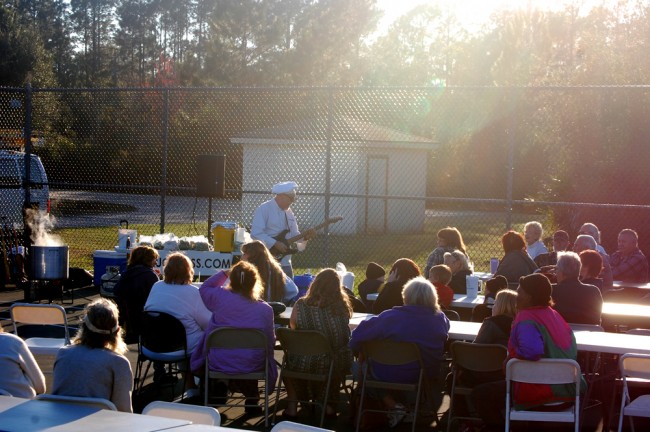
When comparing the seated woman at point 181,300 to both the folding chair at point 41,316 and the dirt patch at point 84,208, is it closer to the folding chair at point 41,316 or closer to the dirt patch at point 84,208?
the folding chair at point 41,316

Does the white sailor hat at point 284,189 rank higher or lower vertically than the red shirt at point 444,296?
higher

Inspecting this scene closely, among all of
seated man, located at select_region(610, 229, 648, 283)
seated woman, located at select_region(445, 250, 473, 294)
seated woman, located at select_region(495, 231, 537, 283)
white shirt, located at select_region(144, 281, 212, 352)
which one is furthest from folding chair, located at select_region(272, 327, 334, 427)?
seated man, located at select_region(610, 229, 648, 283)

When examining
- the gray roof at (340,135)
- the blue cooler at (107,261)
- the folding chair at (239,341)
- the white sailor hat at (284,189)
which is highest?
A: the gray roof at (340,135)

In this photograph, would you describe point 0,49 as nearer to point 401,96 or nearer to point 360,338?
point 401,96

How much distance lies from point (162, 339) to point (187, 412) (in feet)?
11.6

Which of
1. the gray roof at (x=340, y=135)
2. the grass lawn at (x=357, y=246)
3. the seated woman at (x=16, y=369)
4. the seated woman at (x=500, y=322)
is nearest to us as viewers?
the seated woman at (x=16, y=369)

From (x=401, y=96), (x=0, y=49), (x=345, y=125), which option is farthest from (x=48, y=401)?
(x=0, y=49)

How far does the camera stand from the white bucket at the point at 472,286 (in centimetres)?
944

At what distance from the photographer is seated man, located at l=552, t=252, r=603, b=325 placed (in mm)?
8094

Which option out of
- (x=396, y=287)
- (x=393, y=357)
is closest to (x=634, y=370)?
(x=393, y=357)

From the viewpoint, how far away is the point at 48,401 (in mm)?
4441

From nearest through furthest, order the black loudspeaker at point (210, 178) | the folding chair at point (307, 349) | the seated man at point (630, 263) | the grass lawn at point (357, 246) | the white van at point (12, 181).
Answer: the folding chair at point (307, 349) → the seated man at point (630, 263) → the black loudspeaker at point (210, 178) → the white van at point (12, 181) → the grass lawn at point (357, 246)

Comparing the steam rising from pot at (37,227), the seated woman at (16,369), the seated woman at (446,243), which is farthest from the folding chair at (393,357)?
the steam rising from pot at (37,227)

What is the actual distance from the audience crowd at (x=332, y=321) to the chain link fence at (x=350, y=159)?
3265 mm
